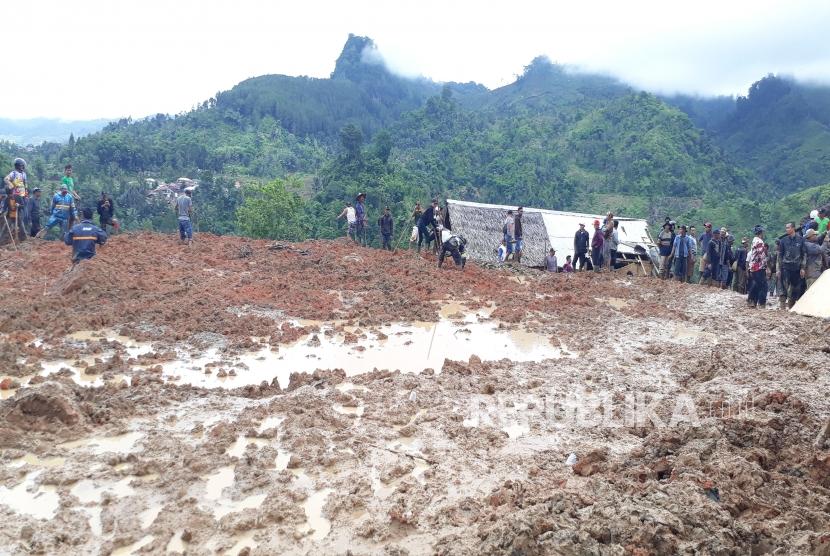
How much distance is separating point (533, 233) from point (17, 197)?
1478cm

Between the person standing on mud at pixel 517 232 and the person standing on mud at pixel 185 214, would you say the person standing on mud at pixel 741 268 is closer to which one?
the person standing on mud at pixel 517 232

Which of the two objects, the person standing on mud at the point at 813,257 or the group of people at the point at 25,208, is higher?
the group of people at the point at 25,208

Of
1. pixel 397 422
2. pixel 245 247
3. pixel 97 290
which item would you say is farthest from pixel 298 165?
pixel 397 422

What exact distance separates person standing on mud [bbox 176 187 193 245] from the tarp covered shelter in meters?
8.02

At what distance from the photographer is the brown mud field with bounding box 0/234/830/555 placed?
4.17 m

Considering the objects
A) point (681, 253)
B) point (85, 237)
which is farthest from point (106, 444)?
point (681, 253)

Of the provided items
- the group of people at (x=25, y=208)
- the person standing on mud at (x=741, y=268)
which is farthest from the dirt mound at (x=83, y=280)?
the person standing on mud at (x=741, y=268)

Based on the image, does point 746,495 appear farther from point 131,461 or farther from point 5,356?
point 5,356

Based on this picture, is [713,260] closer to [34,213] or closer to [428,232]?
[428,232]

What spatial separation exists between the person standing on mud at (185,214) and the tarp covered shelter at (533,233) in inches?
316

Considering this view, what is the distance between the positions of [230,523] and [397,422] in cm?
214

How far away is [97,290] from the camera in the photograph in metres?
10.3

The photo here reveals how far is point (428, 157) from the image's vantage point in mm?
52781

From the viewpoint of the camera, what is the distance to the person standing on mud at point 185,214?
14812 millimetres
